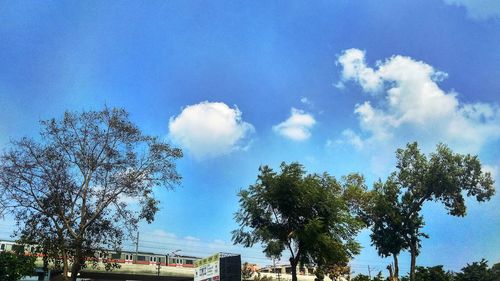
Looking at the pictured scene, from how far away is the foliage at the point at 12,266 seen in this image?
3250 cm

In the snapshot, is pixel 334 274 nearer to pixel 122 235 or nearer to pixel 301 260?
pixel 301 260

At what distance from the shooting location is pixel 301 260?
35.2 meters

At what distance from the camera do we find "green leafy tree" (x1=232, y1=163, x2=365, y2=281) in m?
33.6

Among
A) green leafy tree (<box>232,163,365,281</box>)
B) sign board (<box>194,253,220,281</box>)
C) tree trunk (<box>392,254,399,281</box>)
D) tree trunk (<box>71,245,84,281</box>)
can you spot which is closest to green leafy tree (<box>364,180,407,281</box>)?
tree trunk (<box>392,254,399,281</box>)

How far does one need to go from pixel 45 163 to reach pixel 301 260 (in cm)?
1997

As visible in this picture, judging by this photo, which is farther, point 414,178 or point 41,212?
point 414,178

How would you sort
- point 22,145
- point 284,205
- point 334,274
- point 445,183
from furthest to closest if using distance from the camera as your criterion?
point 334,274 < point 445,183 < point 284,205 < point 22,145

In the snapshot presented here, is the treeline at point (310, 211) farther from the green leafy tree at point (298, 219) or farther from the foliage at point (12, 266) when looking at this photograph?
the foliage at point (12, 266)

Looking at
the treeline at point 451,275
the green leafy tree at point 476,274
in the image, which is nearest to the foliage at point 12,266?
the treeline at point 451,275

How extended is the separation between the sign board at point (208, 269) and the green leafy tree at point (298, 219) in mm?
4317

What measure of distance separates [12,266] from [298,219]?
21.5 meters

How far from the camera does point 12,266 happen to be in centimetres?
3291

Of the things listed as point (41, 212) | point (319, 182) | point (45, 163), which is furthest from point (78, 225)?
point (319, 182)

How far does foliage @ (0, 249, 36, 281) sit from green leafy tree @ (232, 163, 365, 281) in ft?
52.6
